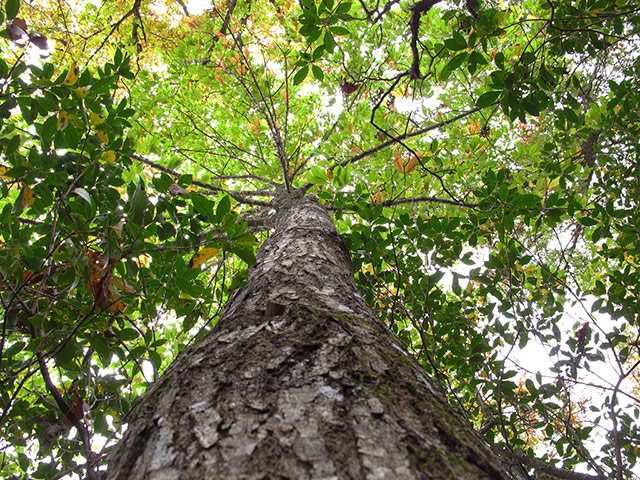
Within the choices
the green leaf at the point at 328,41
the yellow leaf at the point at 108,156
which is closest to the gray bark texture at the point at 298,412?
the yellow leaf at the point at 108,156

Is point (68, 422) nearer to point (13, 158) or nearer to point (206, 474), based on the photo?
point (13, 158)

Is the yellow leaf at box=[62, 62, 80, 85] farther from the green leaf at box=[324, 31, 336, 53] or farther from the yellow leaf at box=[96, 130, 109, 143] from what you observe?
the green leaf at box=[324, 31, 336, 53]

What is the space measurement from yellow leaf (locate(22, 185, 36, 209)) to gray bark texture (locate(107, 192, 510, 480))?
98 cm

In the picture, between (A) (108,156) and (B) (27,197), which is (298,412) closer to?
(B) (27,197)

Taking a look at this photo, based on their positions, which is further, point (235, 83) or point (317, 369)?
point (235, 83)

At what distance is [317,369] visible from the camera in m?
0.76

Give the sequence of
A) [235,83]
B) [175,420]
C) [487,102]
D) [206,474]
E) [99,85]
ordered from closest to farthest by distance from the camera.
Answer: [206,474] < [175,420] < [99,85] < [487,102] < [235,83]

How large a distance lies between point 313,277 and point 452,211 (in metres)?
2.68

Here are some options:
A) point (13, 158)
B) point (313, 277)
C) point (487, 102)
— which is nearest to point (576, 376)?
point (487, 102)

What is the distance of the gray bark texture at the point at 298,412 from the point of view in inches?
20.8

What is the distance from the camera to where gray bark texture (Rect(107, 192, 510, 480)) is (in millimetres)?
528

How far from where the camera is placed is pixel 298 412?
629mm

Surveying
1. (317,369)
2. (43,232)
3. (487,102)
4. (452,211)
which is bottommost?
(317,369)

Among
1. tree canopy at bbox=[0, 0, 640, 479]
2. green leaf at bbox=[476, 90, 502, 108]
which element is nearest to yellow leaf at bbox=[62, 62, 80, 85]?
tree canopy at bbox=[0, 0, 640, 479]
